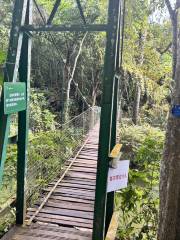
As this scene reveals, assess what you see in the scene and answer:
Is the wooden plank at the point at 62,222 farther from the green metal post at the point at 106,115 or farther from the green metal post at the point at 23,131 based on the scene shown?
the green metal post at the point at 106,115

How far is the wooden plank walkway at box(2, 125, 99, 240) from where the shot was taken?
8.29 ft

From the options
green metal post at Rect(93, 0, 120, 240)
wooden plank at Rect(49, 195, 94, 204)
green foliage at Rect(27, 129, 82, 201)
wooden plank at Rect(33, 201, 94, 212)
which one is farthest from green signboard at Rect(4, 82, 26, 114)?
wooden plank at Rect(49, 195, 94, 204)

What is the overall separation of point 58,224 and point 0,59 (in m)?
1.79

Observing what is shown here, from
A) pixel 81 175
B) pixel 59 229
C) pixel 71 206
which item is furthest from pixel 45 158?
pixel 59 229

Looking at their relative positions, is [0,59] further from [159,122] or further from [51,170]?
[159,122]

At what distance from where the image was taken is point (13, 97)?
1.98m

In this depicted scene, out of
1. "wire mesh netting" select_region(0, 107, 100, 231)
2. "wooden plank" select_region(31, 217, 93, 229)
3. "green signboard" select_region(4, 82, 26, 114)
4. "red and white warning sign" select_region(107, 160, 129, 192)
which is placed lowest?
"wooden plank" select_region(31, 217, 93, 229)

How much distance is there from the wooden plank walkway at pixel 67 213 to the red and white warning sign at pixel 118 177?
0.66 metres

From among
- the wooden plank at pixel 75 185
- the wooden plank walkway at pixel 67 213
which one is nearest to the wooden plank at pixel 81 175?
the wooden plank walkway at pixel 67 213

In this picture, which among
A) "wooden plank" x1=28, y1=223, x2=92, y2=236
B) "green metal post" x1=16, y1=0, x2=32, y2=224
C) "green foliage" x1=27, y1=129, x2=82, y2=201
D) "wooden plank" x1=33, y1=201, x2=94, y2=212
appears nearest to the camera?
"green metal post" x1=16, y1=0, x2=32, y2=224

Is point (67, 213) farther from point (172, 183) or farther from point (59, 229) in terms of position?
point (172, 183)

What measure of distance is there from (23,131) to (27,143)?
4.5 inches

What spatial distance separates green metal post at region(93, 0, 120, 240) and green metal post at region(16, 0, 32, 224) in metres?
0.67

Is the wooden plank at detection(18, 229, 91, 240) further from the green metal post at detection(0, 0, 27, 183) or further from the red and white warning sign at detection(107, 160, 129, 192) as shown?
the green metal post at detection(0, 0, 27, 183)
